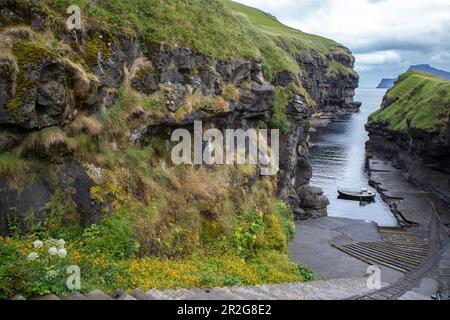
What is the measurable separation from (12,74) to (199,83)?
12.2 meters

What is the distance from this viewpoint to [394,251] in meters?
41.4

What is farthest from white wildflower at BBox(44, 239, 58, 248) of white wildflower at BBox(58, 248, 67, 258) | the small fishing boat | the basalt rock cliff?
the basalt rock cliff

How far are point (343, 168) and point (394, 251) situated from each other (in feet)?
179

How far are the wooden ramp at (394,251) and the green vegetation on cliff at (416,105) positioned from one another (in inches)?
1085

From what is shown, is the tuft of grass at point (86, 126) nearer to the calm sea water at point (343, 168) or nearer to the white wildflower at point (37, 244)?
the white wildflower at point (37, 244)

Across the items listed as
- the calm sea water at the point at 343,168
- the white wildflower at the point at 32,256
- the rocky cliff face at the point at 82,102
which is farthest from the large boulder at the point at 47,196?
the calm sea water at the point at 343,168

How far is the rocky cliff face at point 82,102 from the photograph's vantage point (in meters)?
14.6

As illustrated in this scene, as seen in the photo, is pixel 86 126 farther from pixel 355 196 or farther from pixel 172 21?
pixel 355 196

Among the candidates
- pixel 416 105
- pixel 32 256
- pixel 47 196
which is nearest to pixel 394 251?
pixel 47 196

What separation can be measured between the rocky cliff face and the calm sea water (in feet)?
131

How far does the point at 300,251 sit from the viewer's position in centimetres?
3653

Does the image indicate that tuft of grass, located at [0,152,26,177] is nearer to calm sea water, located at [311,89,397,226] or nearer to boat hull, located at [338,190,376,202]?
calm sea water, located at [311,89,397,226]
